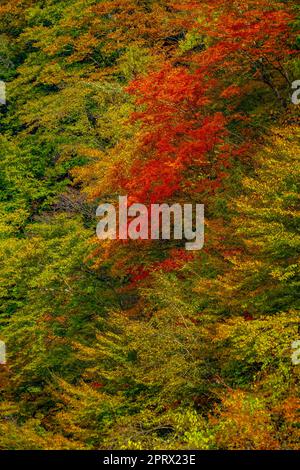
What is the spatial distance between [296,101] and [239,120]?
2.39 meters

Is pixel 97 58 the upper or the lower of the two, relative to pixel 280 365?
upper

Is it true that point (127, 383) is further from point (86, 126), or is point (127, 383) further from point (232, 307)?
point (86, 126)

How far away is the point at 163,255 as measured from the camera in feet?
67.4

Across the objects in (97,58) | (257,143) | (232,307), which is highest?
(97,58)

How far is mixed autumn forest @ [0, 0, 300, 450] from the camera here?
13.6 metres

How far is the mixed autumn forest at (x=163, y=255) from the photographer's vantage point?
1361 cm

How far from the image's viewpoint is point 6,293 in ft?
75.1

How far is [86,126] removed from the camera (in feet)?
106

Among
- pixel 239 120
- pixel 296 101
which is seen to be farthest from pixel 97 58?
pixel 296 101

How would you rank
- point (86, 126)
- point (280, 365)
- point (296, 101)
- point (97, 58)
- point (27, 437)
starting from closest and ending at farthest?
point (280, 365) < point (27, 437) < point (296, 101) < point (86, 126) < point (97, 58)

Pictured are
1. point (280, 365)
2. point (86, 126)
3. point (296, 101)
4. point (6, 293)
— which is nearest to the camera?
point (280, 365)
